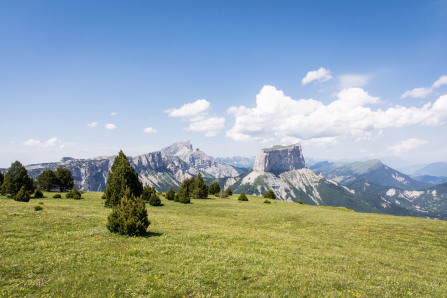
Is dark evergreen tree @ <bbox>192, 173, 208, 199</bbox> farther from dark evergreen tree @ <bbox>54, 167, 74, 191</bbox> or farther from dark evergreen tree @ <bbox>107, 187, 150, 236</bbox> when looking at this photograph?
dark evergreen tree @ <bbox>107, 187, 150, 236</bbox>

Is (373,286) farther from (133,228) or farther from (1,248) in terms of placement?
(1,248)

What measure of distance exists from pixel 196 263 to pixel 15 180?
53.7 metres

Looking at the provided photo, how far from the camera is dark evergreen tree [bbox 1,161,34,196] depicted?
146ft

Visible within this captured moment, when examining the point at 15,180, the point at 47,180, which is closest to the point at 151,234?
the point at 15,180

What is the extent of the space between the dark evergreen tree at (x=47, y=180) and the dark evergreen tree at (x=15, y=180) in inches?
484

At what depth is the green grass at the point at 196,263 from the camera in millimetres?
10578

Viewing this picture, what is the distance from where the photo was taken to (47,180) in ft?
200

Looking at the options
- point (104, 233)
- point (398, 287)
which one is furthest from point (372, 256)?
point (104, 233)

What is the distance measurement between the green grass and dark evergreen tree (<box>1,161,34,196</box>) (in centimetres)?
2944

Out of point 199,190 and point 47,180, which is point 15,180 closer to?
point 47,180

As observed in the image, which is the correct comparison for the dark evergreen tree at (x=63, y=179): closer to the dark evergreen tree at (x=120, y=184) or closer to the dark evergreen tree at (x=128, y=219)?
the dark evergreen tree at (x=120, y=184)

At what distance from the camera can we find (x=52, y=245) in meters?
15.1

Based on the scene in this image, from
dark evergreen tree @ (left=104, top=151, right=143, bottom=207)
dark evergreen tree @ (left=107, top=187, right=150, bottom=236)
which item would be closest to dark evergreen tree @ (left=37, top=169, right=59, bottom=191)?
dark evergreen tree @ (left=104, top=151, right=143, bottom=207)

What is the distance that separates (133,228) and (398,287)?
65.5 feet
